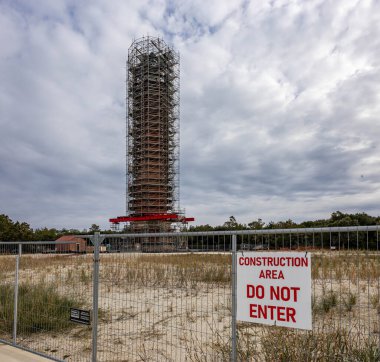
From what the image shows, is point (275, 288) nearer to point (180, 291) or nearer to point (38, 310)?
point (180, 291)

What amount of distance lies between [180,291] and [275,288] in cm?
364

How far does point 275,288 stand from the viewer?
4.79 m

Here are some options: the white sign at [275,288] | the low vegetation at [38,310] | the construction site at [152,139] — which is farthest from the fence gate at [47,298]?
the construction site at [152,139]

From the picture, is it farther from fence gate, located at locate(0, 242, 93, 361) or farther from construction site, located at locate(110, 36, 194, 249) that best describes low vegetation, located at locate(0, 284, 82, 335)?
construction site, located at locate(110, 36, 194, 249)

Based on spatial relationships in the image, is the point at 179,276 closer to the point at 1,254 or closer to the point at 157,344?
the point at 157,344

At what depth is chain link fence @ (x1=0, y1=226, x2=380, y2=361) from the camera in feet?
15.9

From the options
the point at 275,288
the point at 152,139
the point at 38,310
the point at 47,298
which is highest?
the point at 152,139

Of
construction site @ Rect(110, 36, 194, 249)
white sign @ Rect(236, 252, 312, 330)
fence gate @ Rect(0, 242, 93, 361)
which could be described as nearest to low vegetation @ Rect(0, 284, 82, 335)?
fence gate @ Rect(0, 242, 93, 361)

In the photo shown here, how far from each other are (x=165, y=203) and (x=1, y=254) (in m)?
66.0

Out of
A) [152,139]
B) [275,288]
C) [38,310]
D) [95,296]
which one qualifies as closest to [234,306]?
[275,288]

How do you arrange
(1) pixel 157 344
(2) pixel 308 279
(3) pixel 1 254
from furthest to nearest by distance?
(3) pixel 1 254
(1) pixel 157 344
(2) pixel 308 279

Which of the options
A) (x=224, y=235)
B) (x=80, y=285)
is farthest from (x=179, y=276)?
(x=80, y=285)

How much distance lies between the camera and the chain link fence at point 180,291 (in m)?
4.86

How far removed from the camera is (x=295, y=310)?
463cm
